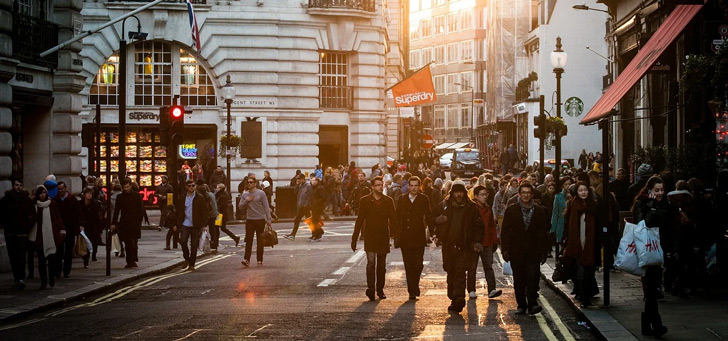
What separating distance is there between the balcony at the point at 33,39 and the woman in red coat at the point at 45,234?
4513 mm

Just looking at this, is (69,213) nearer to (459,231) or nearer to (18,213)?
(18,213)

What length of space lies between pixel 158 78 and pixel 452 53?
77.3 meters

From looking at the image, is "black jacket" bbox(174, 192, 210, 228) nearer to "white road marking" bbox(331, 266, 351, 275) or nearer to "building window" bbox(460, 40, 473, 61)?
"white road marking" bbox(331, 266, 351, 275)

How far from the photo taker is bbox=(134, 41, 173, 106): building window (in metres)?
42.4

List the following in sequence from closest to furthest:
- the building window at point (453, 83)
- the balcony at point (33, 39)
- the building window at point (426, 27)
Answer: the balcony at point (33, 39), the building window at point (453, 83), the building window at point (426, 27)

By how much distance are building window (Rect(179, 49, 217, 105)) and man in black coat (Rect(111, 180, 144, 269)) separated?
21067 mm

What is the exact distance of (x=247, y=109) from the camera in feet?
139

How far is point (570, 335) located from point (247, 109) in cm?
3093

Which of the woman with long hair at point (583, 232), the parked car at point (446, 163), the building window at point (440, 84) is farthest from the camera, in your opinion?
the building window at point (440, 84)

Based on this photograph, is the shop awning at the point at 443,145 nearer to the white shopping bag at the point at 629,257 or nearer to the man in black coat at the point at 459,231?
the man in black coat at the point at 459,231

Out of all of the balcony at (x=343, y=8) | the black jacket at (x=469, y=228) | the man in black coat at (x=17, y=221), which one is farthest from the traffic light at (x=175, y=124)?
the balcony at (x=343, y=8)

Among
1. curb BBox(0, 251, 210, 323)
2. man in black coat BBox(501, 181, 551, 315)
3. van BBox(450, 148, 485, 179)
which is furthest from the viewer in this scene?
van BBox(450, 148, 485, 179)

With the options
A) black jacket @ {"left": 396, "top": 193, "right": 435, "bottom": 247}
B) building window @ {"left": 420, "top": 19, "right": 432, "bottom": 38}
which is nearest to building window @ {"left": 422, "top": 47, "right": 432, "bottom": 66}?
building window @ {"left": 420, "top": 19, "right": 432, "bottom": 38}

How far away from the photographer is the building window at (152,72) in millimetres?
42438
